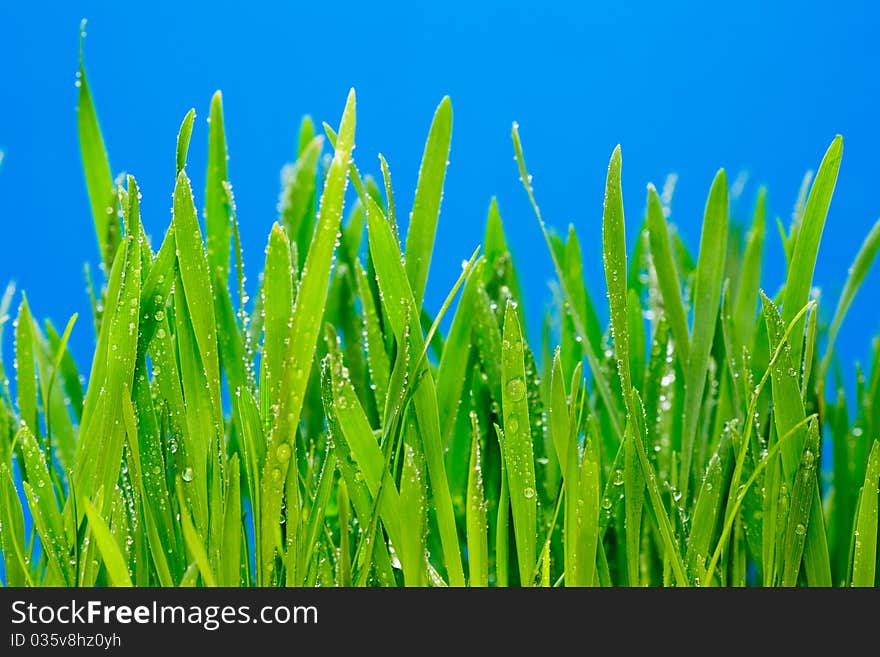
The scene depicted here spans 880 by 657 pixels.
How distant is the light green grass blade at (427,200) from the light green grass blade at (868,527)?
0.31 meters

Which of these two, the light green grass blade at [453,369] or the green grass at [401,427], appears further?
the light green grass blade at [453,369]

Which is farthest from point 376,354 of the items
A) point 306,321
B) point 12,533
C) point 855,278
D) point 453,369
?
point 855,278

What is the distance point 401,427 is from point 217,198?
10.2 inches

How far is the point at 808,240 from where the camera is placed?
0.50 meters

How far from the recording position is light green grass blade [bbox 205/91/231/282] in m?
0.60

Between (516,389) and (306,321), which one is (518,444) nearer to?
(516,389)

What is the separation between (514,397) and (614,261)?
100 mm

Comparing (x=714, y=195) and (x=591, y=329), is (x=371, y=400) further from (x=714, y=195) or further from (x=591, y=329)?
(x=714, y=195)

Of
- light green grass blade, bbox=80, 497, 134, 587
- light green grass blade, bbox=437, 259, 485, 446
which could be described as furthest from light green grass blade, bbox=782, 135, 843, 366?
light green grass blade, bbox=80, 497, 134, 587

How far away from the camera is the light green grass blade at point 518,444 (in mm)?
458

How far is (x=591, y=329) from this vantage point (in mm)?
736

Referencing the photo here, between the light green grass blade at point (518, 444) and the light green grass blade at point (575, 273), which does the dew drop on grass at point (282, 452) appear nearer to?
the light green grass blade at point (518, 444)

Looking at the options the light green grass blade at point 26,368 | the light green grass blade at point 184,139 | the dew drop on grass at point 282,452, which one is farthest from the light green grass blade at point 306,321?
the light green grass blade at point 26,368

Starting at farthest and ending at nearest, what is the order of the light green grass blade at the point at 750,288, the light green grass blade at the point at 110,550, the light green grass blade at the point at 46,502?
the light green grass blade at the point at 750,288 → the light green grass blade at the point at 46,502 → the light green grass blade at the point at 110,550
